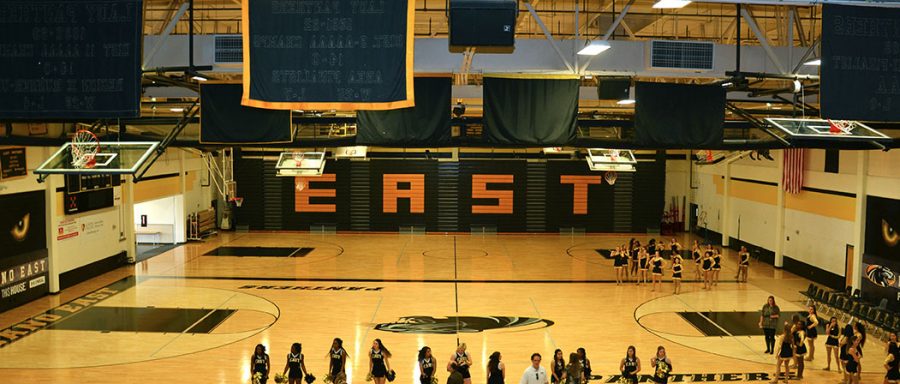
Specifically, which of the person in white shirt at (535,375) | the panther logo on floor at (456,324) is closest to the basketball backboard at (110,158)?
the panther logo on floor at (456,324)

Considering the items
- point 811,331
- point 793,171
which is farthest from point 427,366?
point 793,171

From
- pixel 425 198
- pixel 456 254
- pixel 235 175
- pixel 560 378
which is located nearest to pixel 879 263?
pixel 560 378

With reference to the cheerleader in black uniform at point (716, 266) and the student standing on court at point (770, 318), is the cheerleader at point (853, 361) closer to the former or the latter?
the student standing on court at point (770, 318)

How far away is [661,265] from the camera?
1986 centimetres

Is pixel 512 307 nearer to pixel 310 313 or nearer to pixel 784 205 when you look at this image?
pixel 310 313

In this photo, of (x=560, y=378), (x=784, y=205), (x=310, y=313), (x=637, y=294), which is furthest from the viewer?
(x=784, y=205)

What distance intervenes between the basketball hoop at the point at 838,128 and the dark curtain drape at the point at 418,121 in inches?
246

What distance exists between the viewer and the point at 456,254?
2636cm

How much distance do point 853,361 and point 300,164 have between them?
1892 centimetres

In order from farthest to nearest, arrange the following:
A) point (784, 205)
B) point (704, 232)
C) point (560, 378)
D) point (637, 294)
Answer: point (704, 232), point (784, 205), point (637, 294), point (560, 378)

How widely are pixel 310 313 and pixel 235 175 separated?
56.0ft

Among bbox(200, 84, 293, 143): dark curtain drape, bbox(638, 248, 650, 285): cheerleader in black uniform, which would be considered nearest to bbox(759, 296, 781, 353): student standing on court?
bbox(638, 248, 650, 285): cheerleader in black uniform

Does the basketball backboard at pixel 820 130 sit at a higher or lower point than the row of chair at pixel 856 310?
higher

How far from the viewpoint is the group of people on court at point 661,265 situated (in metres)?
19.8
